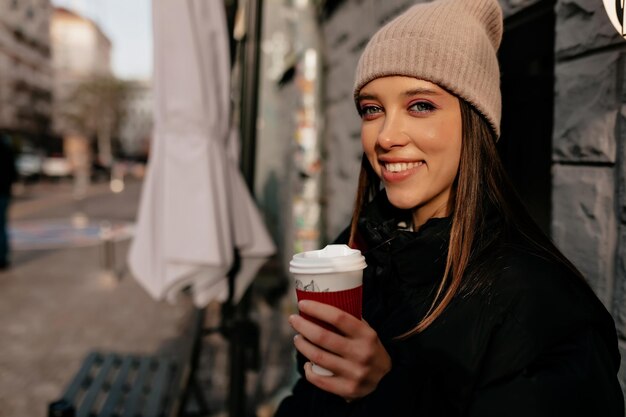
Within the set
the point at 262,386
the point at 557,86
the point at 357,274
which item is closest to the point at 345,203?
the point at 262,386

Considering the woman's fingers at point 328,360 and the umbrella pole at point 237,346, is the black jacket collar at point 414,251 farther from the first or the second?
the umbrella pole at point 237,346

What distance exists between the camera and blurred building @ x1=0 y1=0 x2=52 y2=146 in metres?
38.3

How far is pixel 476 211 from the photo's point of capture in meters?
1.26

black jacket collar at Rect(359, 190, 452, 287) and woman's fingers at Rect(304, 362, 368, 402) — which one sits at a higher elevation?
black jacket collar at Rect(359, 190, 452, 287)

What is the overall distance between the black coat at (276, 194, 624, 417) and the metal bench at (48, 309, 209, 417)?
87.0 inches

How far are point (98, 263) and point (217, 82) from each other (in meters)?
7.22

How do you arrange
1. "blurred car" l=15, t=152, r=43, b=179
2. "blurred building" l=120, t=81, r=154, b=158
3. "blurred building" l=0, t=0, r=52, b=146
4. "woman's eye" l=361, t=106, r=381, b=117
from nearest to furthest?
"woman's eye" l=361, t=106, r=381, b=117
"blurred car" l=15, t=152, r=43, b=179
"blurred building" l=0, t=0, r=52, b=146
"blurred building" l=120, t=81, r=154, b=158

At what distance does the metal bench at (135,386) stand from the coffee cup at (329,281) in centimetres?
223

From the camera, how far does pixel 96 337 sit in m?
5.57

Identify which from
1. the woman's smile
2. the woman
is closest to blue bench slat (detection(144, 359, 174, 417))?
the woman

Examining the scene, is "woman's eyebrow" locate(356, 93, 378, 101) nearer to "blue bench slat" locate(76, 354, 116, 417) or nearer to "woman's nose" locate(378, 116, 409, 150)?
"woman's nose" locate(378, 116, 409, 150)

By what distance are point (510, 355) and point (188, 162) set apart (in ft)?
7.46

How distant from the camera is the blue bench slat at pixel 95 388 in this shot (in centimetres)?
289

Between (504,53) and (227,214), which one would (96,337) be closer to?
(227,214)
